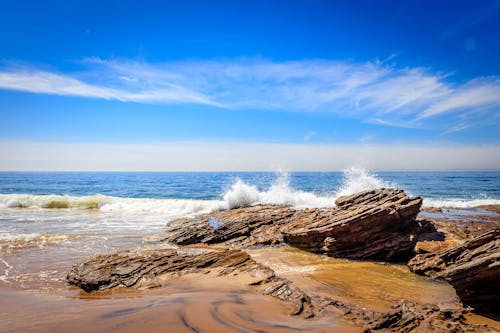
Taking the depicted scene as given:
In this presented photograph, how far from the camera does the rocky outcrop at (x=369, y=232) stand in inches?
370

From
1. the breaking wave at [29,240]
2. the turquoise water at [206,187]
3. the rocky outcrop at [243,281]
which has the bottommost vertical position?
the turquoise water at [206,187]

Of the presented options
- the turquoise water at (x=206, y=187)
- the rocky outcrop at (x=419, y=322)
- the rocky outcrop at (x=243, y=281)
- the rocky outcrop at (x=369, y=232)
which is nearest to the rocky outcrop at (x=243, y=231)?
the rocky outcrop at (x=369, y=232)

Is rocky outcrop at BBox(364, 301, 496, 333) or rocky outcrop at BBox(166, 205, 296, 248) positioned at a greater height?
rocky outcrop at BBox(364, 301, 496, 333)

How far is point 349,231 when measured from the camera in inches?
380

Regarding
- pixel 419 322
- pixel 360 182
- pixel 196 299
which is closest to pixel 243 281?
pixel 196 299

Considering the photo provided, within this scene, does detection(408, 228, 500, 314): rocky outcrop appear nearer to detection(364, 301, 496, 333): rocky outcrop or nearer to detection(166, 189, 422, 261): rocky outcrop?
detection(364, 301, 496, 333): rocky outcrop

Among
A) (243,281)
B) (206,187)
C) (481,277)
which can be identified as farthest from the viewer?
(206,187)

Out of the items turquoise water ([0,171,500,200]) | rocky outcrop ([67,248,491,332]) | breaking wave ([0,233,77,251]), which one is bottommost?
turquoise water ([0,171,500,200])

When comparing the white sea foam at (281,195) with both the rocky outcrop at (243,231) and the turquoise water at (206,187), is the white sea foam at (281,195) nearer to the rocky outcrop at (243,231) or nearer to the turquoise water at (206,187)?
the turquoise water at (206,187)

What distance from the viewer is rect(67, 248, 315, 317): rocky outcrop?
5.83 metres

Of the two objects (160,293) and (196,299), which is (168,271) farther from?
(196,299)

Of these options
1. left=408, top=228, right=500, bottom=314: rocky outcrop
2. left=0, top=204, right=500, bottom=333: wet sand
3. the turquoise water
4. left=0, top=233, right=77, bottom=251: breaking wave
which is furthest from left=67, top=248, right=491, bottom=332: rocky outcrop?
Result: the turquoise water

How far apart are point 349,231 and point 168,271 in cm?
609

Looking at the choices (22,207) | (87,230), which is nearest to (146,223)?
(87,230)
